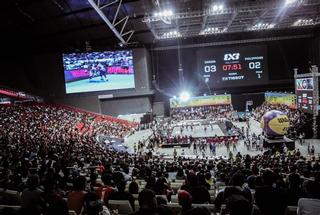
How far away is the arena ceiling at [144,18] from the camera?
1105 inches

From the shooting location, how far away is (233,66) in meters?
45.9

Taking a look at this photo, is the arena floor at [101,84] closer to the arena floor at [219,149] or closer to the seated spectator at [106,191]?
the arena floor at [219,149]

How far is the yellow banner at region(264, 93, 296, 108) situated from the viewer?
37.6m

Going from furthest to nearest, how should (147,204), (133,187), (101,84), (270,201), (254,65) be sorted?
(254,65), (101,84), (133,187), (270,201), (147,204)

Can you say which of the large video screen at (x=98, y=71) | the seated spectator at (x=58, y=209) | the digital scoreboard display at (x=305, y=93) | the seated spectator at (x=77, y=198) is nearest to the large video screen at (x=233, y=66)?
the large video screen at (x=98, y=71)

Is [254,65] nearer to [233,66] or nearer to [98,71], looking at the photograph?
[233,66]

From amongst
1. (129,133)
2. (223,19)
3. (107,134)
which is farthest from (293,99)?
(107,134)

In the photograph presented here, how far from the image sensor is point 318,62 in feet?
145

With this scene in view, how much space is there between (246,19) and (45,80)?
27804mm

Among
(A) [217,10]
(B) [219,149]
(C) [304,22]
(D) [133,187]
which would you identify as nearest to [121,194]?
(D) [133,187]

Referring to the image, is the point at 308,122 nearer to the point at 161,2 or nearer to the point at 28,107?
the point at 161,2

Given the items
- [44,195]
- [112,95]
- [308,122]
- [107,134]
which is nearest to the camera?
[44,195]

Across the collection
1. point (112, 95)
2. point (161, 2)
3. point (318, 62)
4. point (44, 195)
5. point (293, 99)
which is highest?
point (161, 2)

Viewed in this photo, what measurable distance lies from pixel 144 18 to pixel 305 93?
15019 millimetres
